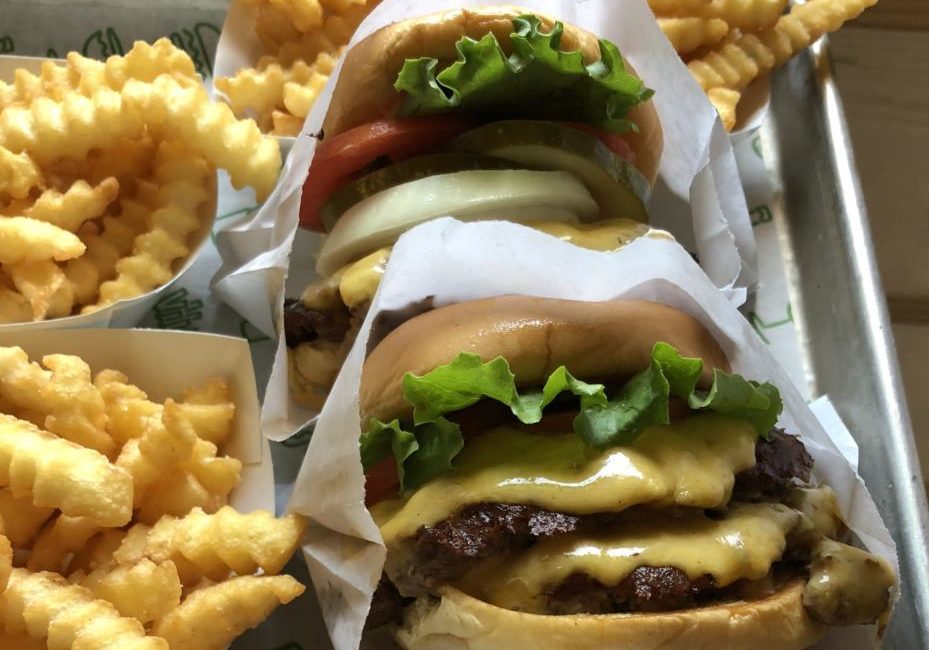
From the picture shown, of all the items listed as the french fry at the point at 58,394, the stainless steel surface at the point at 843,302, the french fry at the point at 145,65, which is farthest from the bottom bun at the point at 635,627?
the french fry at the point at 145,65

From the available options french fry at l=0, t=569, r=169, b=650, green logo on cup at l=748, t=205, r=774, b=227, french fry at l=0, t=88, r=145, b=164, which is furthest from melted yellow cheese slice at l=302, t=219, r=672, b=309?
green logo on cup at l=748, t=205, r=774, b=227

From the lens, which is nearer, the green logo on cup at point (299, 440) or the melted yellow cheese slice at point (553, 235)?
the melted yellow cheese slice at point (553, 235)

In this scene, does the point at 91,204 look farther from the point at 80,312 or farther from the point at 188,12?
the point at 188,12

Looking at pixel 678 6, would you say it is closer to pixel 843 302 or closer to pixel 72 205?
pixel 843 302

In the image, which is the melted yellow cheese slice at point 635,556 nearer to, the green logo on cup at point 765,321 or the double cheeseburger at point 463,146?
the double cheeseburger at point 463,146

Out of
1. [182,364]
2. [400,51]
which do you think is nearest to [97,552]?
[182,364]

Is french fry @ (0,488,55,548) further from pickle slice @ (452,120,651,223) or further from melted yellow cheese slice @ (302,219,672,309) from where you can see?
pickle slice @ (452,120,651,223)
